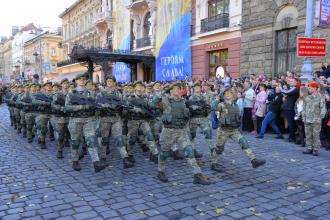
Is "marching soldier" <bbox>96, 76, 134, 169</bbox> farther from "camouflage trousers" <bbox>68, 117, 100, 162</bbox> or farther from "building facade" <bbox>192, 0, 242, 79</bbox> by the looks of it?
"building facade" <bbox>192, 0, 242, 79</bbox>

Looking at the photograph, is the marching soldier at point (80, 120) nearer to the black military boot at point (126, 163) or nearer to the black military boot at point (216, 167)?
the black military boot at point (126, 163)

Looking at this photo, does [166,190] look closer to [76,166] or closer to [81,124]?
[76,166]

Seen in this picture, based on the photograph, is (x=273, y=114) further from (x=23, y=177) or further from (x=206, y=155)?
Result: (x=23, y=177)

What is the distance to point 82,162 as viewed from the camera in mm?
7855

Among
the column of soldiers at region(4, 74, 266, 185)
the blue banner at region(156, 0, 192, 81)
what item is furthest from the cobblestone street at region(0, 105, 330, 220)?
the blue banner at region(156, 0, 192, 81)

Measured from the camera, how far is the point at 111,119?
24.6 feet

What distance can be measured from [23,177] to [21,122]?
5789 mm

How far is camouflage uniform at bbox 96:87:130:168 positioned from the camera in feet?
23.9

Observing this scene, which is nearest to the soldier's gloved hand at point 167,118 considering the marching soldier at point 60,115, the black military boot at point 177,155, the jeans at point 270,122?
the black military boot at point 177,155

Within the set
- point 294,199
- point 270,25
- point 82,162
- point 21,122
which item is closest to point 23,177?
point 82,162

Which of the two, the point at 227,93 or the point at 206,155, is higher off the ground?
the point at 227,93

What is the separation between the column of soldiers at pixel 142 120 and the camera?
6262 millimetres

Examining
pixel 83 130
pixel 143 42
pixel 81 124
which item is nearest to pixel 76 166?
pixel 83 130

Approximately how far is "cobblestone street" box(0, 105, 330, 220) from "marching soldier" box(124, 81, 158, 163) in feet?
1.25
